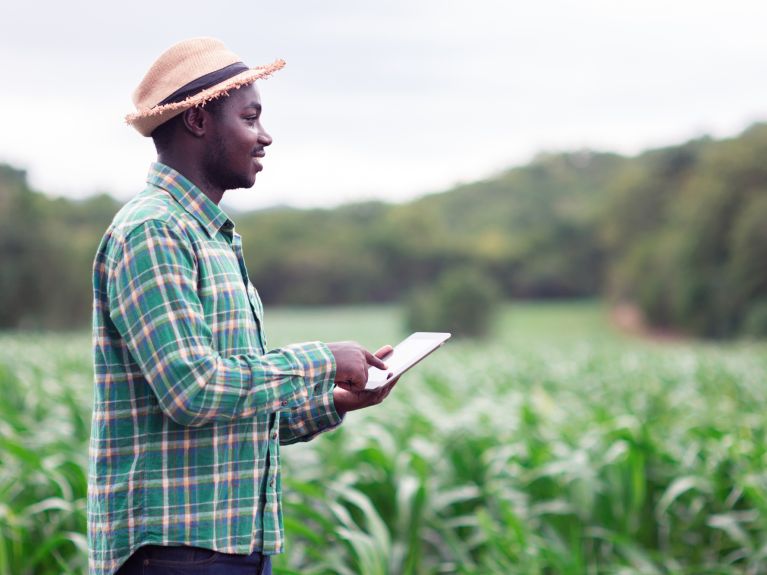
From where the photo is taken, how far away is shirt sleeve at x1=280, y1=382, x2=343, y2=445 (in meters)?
1.84

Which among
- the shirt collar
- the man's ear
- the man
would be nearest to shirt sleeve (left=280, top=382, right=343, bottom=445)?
the man

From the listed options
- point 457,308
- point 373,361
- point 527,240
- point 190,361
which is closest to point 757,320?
point 457,308

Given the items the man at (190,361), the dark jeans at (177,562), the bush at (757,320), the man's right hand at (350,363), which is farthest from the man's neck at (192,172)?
the bush at (757,320)

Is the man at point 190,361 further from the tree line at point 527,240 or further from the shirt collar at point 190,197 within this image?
the tree line at point 527,240

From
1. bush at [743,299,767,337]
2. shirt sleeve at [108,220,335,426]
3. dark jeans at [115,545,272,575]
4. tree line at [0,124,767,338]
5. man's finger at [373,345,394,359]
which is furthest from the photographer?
tree line at [0,124,767,338]

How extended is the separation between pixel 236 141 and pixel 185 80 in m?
0.13

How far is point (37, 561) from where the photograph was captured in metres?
2.87

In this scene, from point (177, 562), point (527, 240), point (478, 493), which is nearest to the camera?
point (177, 562)

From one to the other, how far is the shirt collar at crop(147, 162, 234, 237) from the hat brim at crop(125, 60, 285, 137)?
0.08m

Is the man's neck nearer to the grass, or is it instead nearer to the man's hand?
the man's hand

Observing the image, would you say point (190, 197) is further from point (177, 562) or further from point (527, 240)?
point (527, 240)

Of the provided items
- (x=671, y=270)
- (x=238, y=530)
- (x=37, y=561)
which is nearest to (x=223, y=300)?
(x=238, y=530)

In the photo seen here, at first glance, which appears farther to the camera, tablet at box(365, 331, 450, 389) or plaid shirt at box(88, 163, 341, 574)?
tablet at box(365, 331, 450, 389)

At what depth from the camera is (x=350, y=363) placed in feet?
5.35
